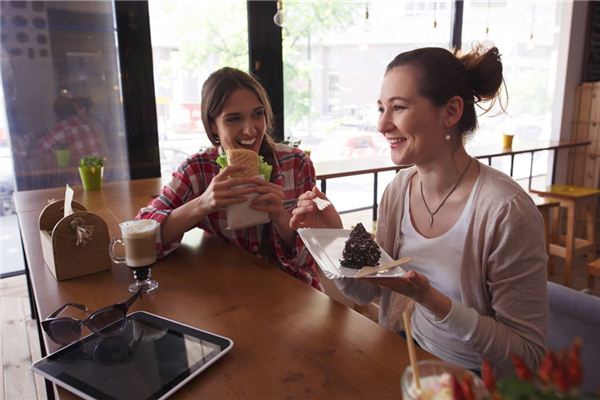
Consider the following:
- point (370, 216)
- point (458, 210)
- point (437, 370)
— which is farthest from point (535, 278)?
point (370, 216)

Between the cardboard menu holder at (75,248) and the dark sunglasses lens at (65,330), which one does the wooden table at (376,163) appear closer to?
the cardboard menu holder at (75,248)

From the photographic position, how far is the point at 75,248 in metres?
1.22

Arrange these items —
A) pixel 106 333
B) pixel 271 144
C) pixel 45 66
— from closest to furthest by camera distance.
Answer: pixel 106 333, pixel 271 144, pixel 45 66

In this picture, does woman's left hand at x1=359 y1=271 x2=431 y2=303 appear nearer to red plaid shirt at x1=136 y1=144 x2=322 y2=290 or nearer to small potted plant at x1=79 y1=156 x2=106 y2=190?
red plaid shirt at x1=136 y1=144 x2=322 y2=290

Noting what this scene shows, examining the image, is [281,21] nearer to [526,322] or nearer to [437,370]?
[526,322]

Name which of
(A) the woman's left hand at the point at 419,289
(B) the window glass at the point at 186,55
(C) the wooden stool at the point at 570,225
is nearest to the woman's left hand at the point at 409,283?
(A) the woman's left hand at the point at 419,289

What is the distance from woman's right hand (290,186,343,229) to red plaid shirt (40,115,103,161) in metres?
2.56

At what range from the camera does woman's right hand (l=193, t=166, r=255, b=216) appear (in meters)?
1.32

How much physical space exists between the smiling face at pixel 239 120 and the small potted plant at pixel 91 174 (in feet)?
4.52

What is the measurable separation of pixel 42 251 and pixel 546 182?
5684 mm

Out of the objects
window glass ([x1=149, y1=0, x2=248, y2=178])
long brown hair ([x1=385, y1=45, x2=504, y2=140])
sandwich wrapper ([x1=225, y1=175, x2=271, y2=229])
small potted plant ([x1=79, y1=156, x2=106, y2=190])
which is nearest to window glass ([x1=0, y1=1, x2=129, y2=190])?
window glass ([x1=149, y1=0, x2=248, y2=178])

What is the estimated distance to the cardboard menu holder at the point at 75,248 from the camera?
1200 mm

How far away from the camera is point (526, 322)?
108 centimetres

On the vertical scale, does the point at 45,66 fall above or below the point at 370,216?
above
